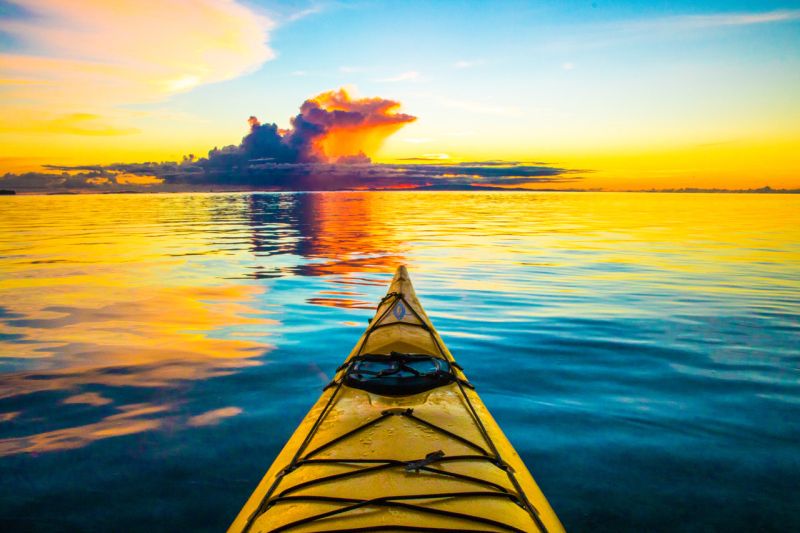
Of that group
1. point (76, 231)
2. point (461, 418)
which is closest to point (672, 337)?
point (461, 418)

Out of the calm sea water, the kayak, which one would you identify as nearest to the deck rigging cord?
the kayak

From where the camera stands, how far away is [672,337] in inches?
360

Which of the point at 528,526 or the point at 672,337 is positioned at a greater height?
the point at 528,526

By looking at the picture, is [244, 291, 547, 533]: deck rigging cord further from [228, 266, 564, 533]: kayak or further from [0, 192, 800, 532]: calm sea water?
[0, 192, 800, 532]: calm sea water

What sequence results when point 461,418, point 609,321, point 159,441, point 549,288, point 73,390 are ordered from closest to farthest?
point 461,418 → point 159,441 → point 73,390 → point 609,321 → point 549,288

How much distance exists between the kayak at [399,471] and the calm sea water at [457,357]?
101cm

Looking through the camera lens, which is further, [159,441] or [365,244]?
[365,244]

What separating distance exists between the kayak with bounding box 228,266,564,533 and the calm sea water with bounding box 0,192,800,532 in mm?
1010

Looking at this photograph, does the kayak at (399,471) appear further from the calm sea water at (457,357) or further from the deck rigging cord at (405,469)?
the calm sea water at (457,357)

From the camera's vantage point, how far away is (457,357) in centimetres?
824

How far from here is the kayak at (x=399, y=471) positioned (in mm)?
3012

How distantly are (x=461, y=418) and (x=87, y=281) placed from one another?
14215mm

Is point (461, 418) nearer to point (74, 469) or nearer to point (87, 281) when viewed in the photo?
point (74, 469)

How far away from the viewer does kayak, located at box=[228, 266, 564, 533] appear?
9.88 feet
